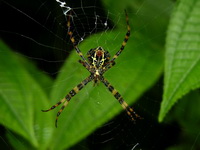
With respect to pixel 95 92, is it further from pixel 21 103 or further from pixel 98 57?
pixel 98 57

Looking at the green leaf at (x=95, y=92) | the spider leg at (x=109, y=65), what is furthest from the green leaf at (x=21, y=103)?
the spider leg at (x=109, y=65)

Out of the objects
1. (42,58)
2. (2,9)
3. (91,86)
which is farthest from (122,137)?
(2,9)

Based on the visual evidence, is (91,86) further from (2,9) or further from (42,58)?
(2,9)

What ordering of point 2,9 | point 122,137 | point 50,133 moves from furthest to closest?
point 122,137 → point 2,9 → point 50,133

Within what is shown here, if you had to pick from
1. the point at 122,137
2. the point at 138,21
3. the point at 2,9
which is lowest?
the point at 122,137

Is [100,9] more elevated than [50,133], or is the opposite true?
[100,9]

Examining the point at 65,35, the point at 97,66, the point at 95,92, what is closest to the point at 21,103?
the point at 95,92

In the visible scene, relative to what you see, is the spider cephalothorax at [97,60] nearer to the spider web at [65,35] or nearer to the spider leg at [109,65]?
the spider leg at [109,65]
